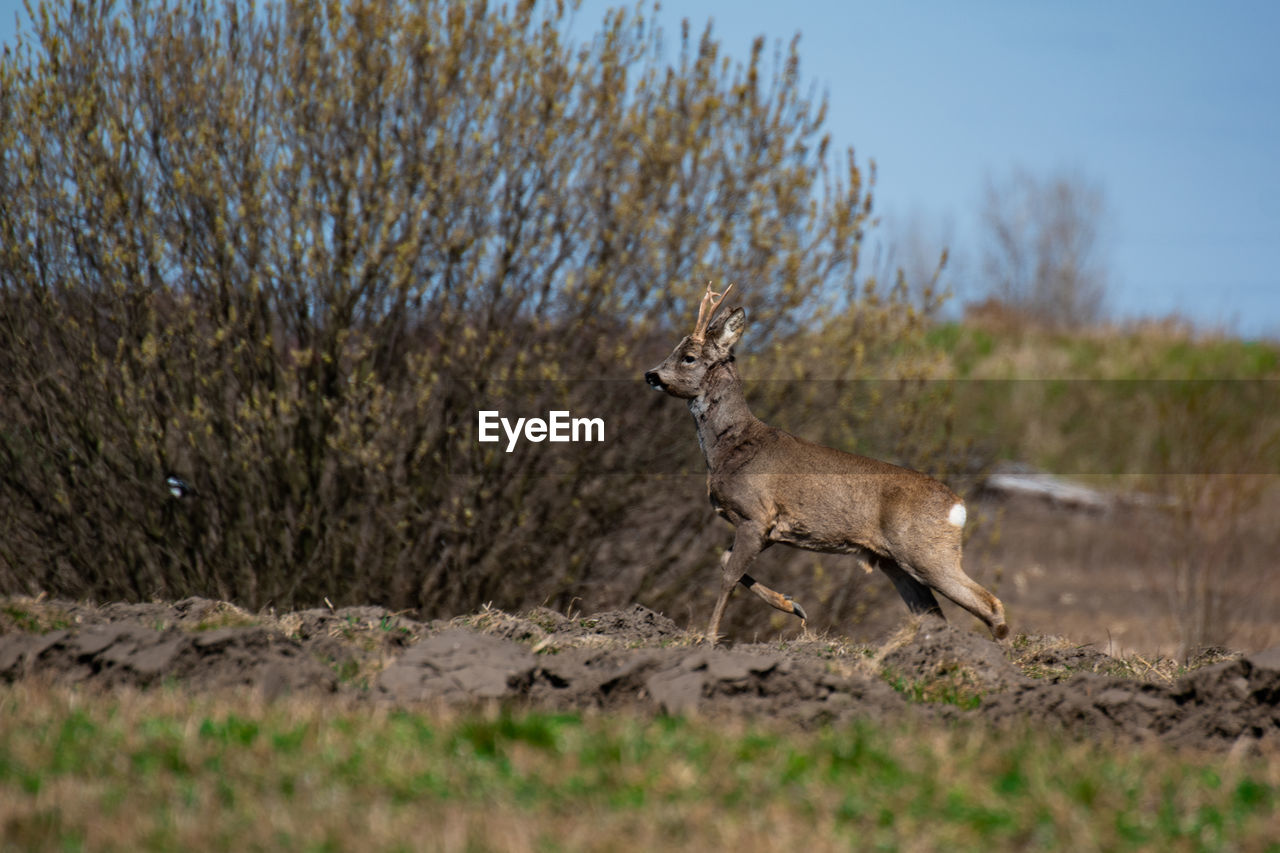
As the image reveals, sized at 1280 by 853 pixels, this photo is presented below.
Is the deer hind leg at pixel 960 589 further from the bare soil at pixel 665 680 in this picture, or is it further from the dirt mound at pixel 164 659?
the dirt mound at pixel 164 659

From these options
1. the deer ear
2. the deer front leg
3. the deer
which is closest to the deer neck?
the deer

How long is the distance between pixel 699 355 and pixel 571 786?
166 inches

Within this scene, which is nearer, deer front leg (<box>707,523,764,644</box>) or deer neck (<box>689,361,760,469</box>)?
deer front leg (<box>707,523,764,644</box>)

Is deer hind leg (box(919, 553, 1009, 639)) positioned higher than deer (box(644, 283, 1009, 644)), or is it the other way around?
deer (box(644, 283, 1009, 644))

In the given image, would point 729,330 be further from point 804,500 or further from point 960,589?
point 960,589

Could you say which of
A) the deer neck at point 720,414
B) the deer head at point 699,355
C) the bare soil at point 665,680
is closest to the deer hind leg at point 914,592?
the deer neck at point 720,414

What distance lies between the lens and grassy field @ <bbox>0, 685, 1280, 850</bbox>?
3.54 meters

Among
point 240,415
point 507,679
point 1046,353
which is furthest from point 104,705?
point 1046,353

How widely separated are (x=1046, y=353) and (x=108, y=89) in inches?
862

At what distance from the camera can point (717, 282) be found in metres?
11.2

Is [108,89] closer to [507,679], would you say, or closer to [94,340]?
[94,340]

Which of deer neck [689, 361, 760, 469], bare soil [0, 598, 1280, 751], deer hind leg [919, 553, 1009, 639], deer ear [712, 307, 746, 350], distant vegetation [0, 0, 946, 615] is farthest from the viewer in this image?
distant vegetation [0, 0, 946, 615]

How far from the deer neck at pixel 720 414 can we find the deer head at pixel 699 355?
0.20ft

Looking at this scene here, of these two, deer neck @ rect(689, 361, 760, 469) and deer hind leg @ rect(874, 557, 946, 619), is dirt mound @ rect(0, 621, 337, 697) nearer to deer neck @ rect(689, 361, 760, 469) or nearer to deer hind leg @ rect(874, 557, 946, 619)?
deer neck @ rect(689, 361, 760, 469)
